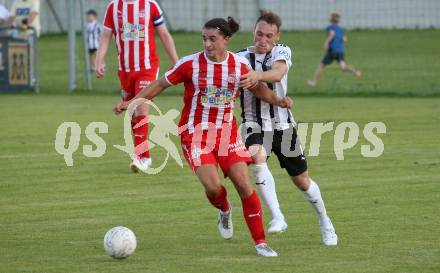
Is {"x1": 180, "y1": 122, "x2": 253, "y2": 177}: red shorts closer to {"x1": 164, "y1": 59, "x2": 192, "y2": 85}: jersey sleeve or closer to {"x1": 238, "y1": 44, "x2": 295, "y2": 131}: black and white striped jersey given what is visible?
{"x1": 164, "y1": 59, "x2": 192, "y2": 85}: jersey sleeve

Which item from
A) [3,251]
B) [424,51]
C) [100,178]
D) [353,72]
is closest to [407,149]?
[100,178]

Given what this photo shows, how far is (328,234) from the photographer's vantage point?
9.11 m

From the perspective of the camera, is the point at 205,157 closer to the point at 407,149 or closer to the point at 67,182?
the point at 67,182

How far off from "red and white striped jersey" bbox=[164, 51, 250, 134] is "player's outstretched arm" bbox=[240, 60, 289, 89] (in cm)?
13

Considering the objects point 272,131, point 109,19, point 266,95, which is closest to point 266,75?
point 266,95

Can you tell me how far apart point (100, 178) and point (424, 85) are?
15.7 meters

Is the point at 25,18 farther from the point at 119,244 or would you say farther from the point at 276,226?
the point at 119,244

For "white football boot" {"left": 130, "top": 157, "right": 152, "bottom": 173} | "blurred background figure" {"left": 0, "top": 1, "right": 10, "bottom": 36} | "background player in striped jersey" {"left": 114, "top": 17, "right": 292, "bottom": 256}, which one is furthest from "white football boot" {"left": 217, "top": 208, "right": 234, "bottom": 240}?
"blurred background figure" {"left": 0, "top": 1, "right": 10, "bottom": 36}

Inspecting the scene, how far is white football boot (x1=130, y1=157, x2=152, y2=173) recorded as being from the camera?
1359 cm

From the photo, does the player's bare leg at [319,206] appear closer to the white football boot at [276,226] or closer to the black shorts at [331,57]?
the white football boot at [276,226]

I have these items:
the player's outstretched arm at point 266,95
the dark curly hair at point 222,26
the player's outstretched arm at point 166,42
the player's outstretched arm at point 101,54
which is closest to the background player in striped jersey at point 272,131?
the player's outstretched arm at point 266,95

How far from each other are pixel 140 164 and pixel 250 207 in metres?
5.09

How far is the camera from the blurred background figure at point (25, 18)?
26.7m

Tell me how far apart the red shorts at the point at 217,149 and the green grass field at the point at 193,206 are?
2.33 ft
